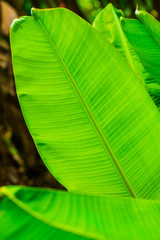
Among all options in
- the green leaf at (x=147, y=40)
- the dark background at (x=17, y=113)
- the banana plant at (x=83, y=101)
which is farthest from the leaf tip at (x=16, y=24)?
the dark background at (x=17, y=113)

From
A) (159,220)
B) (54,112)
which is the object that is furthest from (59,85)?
(159,220)

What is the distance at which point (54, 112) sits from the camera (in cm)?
53

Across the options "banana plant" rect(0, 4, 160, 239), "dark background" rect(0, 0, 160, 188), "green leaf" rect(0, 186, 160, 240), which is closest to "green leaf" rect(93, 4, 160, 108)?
"banana plant" rect(0, 4, 160, 239)

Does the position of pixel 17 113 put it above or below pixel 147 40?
below

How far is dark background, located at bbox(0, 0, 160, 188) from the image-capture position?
8.93ft

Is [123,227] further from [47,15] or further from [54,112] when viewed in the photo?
[47,15]

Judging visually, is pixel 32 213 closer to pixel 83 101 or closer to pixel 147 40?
pixel 83 101

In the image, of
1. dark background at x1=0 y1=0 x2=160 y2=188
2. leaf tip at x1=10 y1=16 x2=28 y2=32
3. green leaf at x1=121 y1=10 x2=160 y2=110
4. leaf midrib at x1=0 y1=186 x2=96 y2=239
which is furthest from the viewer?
dark background at x1=0 y1=0 x2=160 y2=188

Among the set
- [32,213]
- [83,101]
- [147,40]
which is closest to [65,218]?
[32,213]

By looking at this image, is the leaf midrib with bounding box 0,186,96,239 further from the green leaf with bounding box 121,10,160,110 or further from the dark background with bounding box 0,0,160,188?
the dark background with bounding box 0,0,160,188

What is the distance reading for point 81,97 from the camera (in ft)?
1.73

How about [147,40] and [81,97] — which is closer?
[81,97]

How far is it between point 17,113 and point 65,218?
301 cm

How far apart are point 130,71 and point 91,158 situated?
6.6 inches
